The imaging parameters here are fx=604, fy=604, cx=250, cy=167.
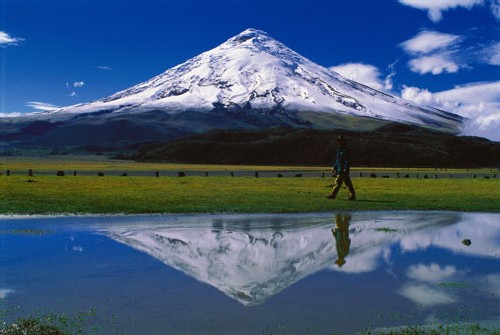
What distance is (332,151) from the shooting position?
164 metres

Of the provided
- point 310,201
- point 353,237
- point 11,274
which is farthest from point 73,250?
point 310,201

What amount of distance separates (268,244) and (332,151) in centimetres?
14771

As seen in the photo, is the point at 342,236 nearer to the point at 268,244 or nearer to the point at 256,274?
the point at 268,244

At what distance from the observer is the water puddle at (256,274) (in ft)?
33.1

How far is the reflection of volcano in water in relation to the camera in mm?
13312

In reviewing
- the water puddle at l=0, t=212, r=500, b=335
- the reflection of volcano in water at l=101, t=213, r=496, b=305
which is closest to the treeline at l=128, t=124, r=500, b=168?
the reflection of volcano in water at l=101, t=213, r=496, b=305

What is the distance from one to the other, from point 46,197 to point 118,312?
25569 mm

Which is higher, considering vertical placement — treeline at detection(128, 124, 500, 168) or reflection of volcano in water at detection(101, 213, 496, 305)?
treeline at detection(128, 124, 500, 168)

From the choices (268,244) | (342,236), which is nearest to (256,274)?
(268,244)

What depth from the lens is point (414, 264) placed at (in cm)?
1476

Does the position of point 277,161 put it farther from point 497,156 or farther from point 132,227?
point 132,227

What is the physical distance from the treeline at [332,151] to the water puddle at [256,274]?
137 meters

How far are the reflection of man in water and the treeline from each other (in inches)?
5204

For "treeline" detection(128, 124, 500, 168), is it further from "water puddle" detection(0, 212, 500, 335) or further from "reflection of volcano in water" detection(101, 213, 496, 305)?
"water puddle" detection(0, 212, 500, 335)
